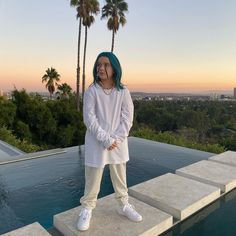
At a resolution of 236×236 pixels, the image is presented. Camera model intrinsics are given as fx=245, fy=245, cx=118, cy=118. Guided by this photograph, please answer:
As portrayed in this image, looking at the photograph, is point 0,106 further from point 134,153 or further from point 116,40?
point 116,40

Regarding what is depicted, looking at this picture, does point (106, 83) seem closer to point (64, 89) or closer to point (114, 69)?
point (114, 69)

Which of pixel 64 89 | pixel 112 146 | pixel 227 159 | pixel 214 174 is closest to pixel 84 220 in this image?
pixel 112 146

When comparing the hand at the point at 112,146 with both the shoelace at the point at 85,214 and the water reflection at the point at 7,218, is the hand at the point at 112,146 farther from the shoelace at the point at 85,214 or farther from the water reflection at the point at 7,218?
the water reflection at the point at 7,218

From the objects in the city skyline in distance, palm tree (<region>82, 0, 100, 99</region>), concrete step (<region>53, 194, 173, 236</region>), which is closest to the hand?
concrete step (<region>53, 194, 173, 236</region>)

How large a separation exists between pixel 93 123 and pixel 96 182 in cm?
56

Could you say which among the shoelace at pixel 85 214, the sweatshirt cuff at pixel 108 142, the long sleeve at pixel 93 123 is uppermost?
the long sleeve at pixel 93 123

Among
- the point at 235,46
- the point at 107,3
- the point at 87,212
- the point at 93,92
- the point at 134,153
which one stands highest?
the point at 107,3

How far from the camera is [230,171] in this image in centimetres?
396

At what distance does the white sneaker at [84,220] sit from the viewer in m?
2.18

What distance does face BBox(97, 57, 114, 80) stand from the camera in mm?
2049

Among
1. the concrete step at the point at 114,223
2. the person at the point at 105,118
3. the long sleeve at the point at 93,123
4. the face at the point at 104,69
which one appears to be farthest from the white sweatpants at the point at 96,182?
the face at the point at 104,69

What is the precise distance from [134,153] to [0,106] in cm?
709

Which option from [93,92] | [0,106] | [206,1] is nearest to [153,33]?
[206,1]

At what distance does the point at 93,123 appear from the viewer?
1990 millimetres
